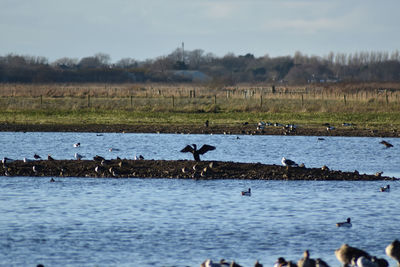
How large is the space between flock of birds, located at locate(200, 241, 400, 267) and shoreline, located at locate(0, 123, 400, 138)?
87.7 feet

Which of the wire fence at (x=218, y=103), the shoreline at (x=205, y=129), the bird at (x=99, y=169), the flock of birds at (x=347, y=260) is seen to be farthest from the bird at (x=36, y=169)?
the wire fence at (x=218, y=103)

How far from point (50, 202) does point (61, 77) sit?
349 feet

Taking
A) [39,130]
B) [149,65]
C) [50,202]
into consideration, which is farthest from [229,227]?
[149,65]

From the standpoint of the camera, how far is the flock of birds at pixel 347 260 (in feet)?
37.7

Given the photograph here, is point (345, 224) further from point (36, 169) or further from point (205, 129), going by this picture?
point (205, 129)

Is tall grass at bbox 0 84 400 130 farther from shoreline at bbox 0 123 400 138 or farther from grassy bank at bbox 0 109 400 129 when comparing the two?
shoreline at bbox 0 123 400 138

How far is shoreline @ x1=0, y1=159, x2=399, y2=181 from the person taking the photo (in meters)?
22.5

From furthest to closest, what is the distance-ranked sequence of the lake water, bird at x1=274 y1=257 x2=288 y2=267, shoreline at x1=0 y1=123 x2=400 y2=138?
shoreline at x1=0 y1=123 x2=400 y2=138, the lake water, bird at x1=274 y1=257 x2=288 y2=267

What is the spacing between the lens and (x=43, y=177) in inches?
888

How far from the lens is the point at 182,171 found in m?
22.7

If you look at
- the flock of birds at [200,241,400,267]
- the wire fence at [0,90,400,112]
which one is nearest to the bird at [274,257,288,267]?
the flock of birds at [200,241,400,267]

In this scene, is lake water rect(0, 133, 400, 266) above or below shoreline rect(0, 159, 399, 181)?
below

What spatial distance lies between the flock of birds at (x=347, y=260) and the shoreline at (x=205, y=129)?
87.7ft

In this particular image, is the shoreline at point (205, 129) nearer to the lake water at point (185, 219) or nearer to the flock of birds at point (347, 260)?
the lake water at point (185, 219)
